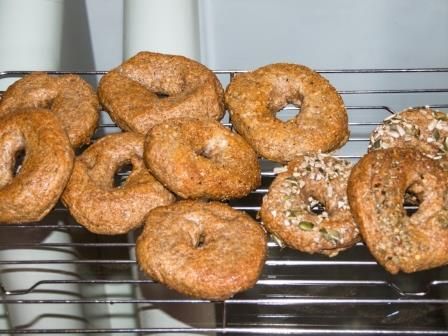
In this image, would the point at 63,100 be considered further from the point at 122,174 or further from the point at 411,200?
the point at 411,200

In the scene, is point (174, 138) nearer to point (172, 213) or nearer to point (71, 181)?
point (172, 213)

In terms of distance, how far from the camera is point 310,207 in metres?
2.31

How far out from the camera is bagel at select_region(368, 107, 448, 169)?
2297 mm

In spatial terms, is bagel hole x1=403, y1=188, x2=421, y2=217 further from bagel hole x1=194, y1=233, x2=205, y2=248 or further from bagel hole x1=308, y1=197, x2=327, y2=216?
bagel hole x1=194, y1=233, x2=205, y2=248

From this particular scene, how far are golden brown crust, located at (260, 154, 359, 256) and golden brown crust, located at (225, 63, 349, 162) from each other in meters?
0.08

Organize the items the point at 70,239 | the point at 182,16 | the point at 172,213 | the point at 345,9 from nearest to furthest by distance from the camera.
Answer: the point at 172,213, the point at 70,239, the point at 182,16, the point at 345,9

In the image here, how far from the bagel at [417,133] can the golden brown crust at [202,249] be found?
645mm

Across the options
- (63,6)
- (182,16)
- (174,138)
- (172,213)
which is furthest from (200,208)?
(63,6)

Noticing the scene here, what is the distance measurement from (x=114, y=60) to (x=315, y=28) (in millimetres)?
1307

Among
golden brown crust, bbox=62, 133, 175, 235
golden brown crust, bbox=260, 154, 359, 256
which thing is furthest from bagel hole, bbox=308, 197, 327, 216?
golden brown crust, bbox=62, 133, 175, 235

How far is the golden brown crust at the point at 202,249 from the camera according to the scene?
1.91m

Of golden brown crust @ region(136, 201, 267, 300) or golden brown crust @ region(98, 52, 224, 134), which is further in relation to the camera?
golden brown crust @ region(98, 52, 224, 134)

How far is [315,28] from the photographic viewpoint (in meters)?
3.60

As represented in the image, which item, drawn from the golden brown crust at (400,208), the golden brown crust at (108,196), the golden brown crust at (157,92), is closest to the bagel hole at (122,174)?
the golden brown crust at (108,196)
